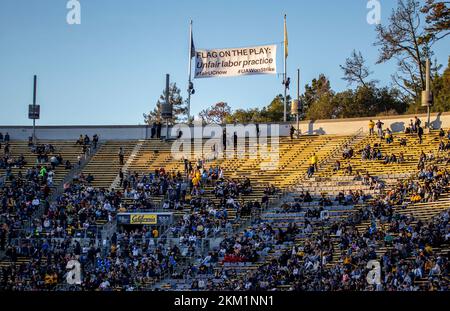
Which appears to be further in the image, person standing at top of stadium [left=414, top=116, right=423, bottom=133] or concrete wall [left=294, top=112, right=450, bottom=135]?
concrete wall [left=294, top=112, right=450, bottom=135]

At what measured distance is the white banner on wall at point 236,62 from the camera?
51000 millimetres

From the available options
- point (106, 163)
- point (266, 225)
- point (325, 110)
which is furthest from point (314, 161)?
point (325, 110)

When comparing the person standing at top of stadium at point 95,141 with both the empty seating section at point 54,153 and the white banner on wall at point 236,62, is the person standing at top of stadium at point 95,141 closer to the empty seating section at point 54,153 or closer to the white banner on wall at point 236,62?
the empty seating section at point 54,153

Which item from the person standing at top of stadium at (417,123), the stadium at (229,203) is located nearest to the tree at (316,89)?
the stadium at (229,203)

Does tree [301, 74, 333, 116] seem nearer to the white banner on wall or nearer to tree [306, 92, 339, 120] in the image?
tree [306, 92, 339, 120]

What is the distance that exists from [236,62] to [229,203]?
472 inches

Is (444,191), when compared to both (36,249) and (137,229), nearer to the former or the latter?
(137,229)

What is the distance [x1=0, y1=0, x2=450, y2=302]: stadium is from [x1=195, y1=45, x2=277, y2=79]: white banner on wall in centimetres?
8

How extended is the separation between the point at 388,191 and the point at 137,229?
11.8 meters

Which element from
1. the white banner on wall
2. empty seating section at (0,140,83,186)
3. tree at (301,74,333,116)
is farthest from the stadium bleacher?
tree at (301,74,333,116)

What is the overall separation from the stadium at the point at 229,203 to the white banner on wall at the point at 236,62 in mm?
80

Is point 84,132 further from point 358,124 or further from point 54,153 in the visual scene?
point 358,124

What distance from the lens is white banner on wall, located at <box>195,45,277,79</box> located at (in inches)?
2008
